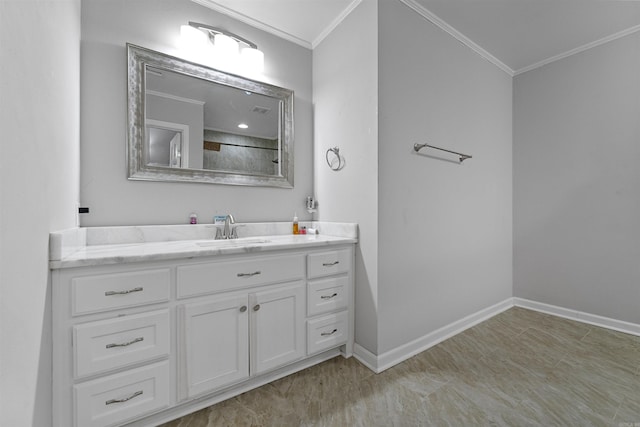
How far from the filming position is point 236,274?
4.62ft

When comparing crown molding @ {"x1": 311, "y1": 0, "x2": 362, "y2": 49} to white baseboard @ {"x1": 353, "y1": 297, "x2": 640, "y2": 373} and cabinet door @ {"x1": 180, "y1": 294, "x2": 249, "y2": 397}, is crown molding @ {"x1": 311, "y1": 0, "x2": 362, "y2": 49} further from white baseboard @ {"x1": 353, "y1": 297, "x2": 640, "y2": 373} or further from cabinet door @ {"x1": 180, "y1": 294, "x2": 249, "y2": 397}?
white baseboard @ {"x1": 353, "y1": 297, "x2": 640, "y2": 373}

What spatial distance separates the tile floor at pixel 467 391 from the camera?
1307 mm

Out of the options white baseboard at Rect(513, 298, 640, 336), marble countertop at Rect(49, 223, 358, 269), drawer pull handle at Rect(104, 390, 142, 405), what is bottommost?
white baseboard at Rect(513, 298, 640, 336)

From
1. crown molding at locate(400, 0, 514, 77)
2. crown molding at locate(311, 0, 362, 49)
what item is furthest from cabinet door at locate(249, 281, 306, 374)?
crown molding at locate(400, 0, 514, 77)

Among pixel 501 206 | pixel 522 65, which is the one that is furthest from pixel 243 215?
pixel 522 65

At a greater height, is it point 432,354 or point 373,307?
point 373,307

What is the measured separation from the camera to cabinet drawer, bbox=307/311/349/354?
167 centimetres

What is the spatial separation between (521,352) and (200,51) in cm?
304

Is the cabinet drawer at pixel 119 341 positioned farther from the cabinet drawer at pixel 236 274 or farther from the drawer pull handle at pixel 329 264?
the drawer pull handle at pixel 329 264

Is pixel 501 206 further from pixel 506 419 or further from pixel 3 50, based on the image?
pixel 3 50

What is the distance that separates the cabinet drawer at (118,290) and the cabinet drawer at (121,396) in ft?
0.96

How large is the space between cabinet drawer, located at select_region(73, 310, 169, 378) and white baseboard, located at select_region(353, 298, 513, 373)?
1172 millimetres

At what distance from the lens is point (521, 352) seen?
191 centimetres

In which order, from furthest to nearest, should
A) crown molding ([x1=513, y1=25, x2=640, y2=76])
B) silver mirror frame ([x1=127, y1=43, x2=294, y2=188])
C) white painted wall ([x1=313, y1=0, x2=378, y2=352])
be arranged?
crown molding ([x1=513, y1=25, x2=640, y2=76]) < white painted wall ([x1=313, y1=0, x2=378, y2=352]) < silver mirror frame ([x1=127, y1=43, x2=294, y2=188])
